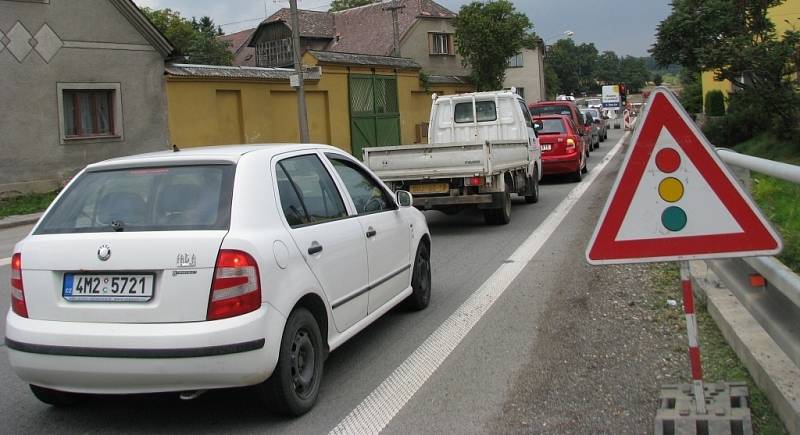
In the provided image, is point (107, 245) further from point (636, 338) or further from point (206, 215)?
point (636, 338)

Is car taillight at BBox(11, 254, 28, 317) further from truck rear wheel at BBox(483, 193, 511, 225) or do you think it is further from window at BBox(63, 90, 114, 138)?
window at BBox(63, 90, 114, 138)

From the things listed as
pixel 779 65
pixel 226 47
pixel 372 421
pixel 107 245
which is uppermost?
pixel 226 47

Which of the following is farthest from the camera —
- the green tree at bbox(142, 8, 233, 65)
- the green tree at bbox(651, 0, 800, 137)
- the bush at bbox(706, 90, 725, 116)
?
the green tree at bbox(142, 8, 233, 65)

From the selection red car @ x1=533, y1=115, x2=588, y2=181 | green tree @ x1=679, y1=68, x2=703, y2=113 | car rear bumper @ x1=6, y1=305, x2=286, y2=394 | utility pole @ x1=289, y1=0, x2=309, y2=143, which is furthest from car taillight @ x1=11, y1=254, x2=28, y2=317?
green tree @ x1=679, y1=68, x2=703, y2=113

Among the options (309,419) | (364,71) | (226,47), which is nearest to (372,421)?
(309,419)

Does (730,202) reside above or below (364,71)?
below

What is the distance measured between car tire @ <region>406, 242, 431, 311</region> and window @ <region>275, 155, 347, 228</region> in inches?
60.4

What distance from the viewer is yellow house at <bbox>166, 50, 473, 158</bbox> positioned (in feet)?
82.5

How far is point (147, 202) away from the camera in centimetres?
459

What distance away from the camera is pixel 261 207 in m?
4.56

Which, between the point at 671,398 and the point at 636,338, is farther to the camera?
the point at 636,338

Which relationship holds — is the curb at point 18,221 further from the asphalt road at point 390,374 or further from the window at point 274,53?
the window at point 274,53

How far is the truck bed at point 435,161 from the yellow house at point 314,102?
14322 millimetres

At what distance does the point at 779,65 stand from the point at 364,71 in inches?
734
